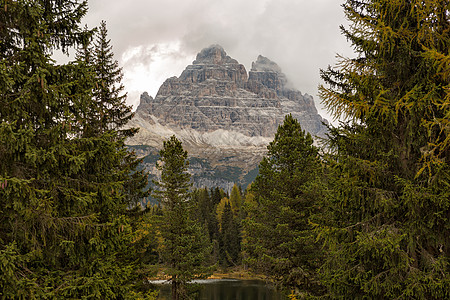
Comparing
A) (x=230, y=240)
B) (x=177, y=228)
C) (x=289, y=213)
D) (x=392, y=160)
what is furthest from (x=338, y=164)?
(x=230, y=240)

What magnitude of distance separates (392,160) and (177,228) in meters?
17.2

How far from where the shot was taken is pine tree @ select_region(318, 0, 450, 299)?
6.98 metres

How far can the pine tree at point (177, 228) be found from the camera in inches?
858

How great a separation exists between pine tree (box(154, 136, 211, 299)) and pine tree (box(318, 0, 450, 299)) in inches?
575

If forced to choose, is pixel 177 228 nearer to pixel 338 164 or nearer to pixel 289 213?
Answer: pixel 289 213

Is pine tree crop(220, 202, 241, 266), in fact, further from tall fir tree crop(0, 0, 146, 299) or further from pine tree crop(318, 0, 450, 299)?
tall fir tree crop(0, 0, 146, 299)

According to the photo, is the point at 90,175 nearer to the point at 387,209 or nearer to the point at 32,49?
the point at 32,49

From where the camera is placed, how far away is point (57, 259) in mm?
7578

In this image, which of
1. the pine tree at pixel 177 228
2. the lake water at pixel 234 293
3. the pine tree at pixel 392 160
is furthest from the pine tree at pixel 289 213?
the lake water at pixel 234 293

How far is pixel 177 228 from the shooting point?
22.7 metres

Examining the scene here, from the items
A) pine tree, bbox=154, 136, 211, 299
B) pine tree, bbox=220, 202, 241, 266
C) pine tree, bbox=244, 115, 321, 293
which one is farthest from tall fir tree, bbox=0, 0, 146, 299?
pine tree, bbox=220, 202, 241, 266

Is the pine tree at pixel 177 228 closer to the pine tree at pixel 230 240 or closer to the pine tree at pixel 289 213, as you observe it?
the pine tree at pixel 289 213

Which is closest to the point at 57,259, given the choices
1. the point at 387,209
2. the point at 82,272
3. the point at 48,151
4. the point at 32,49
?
the point at 82,272

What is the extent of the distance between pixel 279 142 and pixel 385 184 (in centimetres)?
984
